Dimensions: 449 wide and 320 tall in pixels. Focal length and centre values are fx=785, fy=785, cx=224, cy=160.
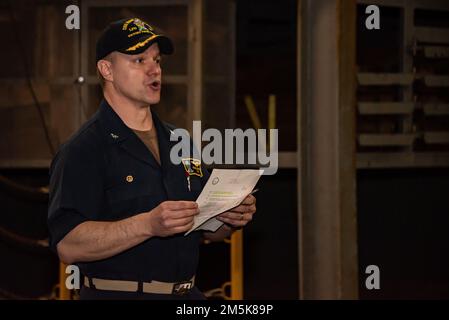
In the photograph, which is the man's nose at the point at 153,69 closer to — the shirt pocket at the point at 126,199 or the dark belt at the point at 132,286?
the shirt pocket at the point at 126,199

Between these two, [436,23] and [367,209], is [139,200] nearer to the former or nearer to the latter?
[367,209]

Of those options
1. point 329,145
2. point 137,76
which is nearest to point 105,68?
point 137,76

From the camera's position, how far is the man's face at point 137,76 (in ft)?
10.2

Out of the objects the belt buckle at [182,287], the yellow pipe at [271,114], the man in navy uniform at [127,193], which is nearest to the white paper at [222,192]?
the man in navy uniform at [127,193]

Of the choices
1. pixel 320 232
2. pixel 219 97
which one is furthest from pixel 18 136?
pixel 320 232

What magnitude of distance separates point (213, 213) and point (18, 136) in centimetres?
519

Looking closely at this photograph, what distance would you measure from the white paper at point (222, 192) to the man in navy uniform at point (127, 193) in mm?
76

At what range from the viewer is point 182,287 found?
3102mm

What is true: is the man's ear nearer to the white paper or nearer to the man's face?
the man's face

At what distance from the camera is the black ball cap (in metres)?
3.07
